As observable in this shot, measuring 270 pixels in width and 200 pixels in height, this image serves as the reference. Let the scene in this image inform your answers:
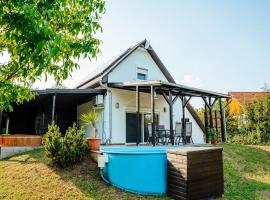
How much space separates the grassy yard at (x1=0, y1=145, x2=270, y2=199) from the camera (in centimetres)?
639

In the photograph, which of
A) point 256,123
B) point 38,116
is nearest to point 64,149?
point 38,116

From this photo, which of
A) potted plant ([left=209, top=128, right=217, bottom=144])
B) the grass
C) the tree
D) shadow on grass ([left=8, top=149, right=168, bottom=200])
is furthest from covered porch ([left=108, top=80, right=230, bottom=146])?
the tree

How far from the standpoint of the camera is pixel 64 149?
7793 mm

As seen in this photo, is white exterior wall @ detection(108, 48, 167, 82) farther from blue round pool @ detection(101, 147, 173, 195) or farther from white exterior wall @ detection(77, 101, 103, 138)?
blue round pool @ detection(101, 147, 173, 195)

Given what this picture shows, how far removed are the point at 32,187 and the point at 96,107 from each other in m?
7.63

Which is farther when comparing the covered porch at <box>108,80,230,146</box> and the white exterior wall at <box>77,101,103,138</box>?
the white exterior wall at <box>77,101,103,138</box>

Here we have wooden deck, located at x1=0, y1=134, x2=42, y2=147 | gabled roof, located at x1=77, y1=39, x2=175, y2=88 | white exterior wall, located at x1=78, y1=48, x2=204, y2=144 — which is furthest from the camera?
gabled roof, located at x1=77, y1=39, x2=175, y2=88

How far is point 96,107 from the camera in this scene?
1405cm

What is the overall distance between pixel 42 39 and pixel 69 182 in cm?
500

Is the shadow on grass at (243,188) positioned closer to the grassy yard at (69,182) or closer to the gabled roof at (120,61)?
the grassy yard at (69,182)

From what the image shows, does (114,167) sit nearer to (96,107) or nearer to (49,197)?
(49,197)

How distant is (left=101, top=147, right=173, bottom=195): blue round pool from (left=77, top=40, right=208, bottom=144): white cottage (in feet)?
15.9

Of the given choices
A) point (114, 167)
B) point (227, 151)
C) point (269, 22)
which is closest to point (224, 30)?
point (269, 22)

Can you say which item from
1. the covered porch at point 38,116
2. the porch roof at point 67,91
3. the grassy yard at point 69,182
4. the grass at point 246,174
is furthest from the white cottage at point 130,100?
the grassy yard at point 69,182
